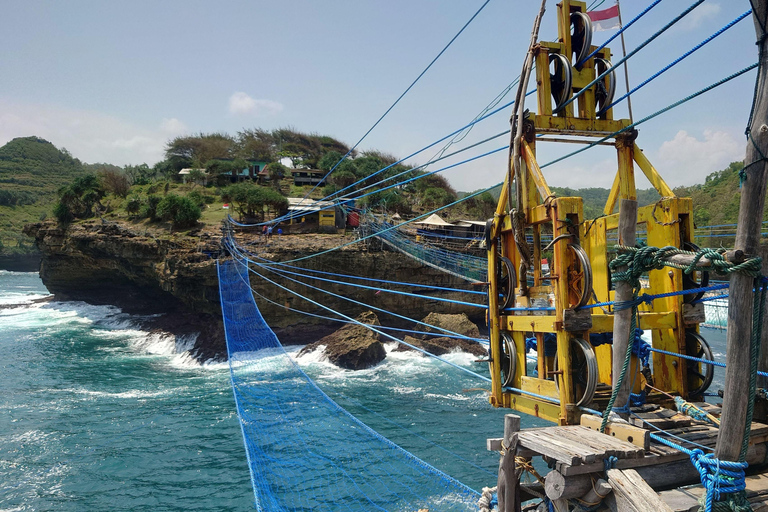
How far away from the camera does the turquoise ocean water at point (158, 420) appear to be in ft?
35.0

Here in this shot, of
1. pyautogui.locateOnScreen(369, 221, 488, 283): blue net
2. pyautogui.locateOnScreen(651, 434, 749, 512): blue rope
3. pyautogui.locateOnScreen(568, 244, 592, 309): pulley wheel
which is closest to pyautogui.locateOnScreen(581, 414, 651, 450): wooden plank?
pyautogui.locateOnScreen(651, 434, 749, 512): blue rope

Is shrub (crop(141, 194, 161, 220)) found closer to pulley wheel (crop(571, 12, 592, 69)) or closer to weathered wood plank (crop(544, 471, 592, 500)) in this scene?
pulley wheel (crop(571, 12, 592, 69))

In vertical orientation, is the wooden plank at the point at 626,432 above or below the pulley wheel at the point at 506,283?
below

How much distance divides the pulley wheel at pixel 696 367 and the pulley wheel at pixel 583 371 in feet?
3.74

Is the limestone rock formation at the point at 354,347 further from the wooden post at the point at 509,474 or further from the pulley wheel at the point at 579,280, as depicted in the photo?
the wooden post at the point at 509,474

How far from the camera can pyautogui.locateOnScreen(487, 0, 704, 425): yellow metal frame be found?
14.3 feet

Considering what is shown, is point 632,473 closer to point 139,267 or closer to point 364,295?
point 364,295

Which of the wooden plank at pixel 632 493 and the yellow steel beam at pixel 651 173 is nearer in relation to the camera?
the wooden plank at pixel 632 493

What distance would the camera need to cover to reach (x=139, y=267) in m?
26.5

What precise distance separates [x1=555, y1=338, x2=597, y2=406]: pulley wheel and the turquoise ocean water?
7022mm

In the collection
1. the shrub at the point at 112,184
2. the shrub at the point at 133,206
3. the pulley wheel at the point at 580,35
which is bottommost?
the pulley wheel at the point at 580,35

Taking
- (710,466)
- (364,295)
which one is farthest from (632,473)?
(364,295)

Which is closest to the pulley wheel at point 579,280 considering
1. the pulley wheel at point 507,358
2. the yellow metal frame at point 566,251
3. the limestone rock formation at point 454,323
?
the yellow metal frame at point 566,251

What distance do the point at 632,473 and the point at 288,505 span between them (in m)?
7.84
